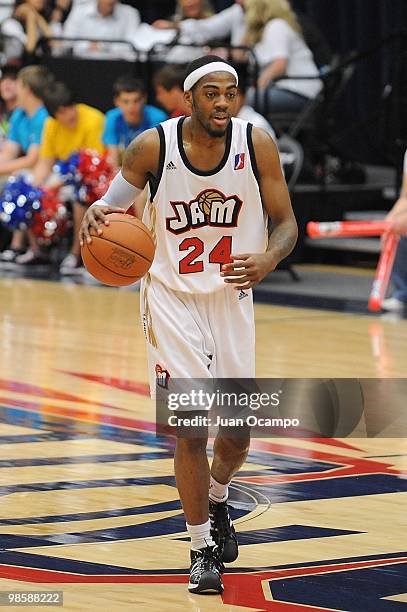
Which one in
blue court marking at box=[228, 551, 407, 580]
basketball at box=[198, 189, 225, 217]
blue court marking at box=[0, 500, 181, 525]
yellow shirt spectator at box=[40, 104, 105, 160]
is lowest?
blue court marking at box=[0, 500, 181, 525]

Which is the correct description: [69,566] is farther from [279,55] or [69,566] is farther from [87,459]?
[279,55]

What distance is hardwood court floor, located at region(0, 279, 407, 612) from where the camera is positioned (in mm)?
4914

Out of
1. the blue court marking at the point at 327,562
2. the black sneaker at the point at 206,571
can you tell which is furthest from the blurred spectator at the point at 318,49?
the black sneaker at the point at 206,571

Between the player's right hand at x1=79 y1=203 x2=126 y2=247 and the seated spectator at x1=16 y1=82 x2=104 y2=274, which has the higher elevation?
the player's right hand at x1=79 y1=203 x2=126 y2=247

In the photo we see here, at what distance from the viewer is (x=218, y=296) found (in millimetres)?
5254

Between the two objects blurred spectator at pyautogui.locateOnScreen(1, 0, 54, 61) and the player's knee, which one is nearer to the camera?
the player's knee

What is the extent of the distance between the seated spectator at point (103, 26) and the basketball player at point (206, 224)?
10.9 m

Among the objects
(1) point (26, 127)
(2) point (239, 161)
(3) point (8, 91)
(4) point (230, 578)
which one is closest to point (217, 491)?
(4) point (230, 578)

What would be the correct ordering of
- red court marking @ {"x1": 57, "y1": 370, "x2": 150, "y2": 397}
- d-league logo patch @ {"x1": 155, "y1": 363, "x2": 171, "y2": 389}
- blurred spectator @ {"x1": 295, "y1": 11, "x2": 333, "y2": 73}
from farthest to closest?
blurred spectator @ {"x1": 295, "y1": 11, "x2": 333, "y2": 73}
red court marking @ {"x1": 57, "y1": 370, "x2": 150, "y2": 397}
d-league logo patch @ {"x1": 155, "y1": 363, "x2": 171, "y2": 389}

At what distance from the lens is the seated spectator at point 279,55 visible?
575 inches

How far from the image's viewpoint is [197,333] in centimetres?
520

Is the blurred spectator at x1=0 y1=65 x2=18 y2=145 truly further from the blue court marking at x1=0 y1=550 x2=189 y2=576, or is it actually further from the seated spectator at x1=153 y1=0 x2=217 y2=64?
the blue court marking at x1=0 y1=550 x2=189 y2=576

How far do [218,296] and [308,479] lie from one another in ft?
5.34

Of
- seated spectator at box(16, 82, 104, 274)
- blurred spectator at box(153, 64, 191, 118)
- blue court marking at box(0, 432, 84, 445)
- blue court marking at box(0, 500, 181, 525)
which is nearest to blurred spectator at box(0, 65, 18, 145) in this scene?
seated spectator at box(16, 82, 104, 274)
